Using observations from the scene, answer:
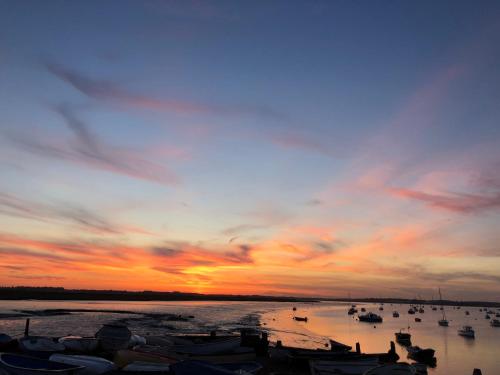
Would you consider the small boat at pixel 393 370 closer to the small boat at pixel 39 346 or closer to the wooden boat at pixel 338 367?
the wooden boat at pixel 338 367

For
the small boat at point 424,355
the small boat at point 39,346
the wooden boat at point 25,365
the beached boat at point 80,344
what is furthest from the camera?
the small boat at point 424,355

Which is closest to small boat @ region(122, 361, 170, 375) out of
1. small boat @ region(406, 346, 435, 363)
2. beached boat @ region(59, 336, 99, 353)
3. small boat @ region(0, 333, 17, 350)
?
→ beached boat @ region(59, 336, 99, 353)

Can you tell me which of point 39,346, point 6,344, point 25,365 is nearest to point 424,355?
point 39,346

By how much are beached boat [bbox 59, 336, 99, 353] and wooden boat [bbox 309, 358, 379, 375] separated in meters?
14.6

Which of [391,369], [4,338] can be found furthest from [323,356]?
[4,338]

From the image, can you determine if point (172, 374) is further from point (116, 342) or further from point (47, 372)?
point (116, 342)

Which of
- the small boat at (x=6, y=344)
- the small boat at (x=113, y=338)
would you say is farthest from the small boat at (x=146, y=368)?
the small boat at (x=6, y=344)

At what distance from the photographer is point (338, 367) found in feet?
80.8

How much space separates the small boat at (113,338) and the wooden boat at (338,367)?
1304cm

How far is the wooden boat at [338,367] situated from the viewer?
24016mm

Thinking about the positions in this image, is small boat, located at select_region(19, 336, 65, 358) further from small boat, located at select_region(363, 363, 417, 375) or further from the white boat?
small boat, located at select_region(363, 363, 417, 375)

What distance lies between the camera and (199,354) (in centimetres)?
2927

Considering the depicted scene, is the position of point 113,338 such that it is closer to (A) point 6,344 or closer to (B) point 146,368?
(A) point 6,344

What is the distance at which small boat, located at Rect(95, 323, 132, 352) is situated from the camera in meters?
28.6
